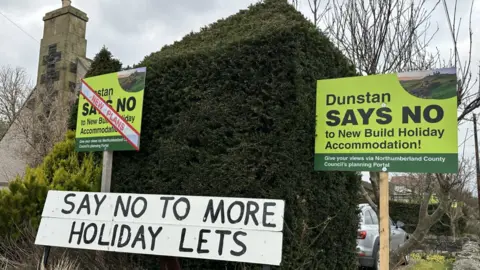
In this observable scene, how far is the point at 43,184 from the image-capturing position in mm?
5570

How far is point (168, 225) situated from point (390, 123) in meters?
2.33

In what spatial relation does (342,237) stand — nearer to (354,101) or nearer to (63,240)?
(354,101)

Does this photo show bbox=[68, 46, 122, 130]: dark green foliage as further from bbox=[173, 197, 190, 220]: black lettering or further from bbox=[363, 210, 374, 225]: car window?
bbox=[363, 210, 374, 225]: car window

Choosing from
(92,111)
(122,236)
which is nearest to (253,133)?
(122,236)

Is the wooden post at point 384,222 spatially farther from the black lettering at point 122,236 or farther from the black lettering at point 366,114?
the black lettering at point 122,236

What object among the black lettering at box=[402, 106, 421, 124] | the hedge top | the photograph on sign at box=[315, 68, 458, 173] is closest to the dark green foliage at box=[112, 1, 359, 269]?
the hedge top

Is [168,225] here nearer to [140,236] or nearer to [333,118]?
[140,236]

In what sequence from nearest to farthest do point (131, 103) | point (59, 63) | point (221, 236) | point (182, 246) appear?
point (221, 236), point (182, 246), point (131, 103), point (59, 63)

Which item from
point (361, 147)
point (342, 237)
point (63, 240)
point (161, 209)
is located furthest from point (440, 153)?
point (63, 240)

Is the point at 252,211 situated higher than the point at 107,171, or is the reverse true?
the point at 107,171

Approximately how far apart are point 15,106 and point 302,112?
71.8 ft

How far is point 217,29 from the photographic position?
5.88m

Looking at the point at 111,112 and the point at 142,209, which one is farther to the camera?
the point at 111,112

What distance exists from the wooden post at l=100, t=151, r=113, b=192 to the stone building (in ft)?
28.4
